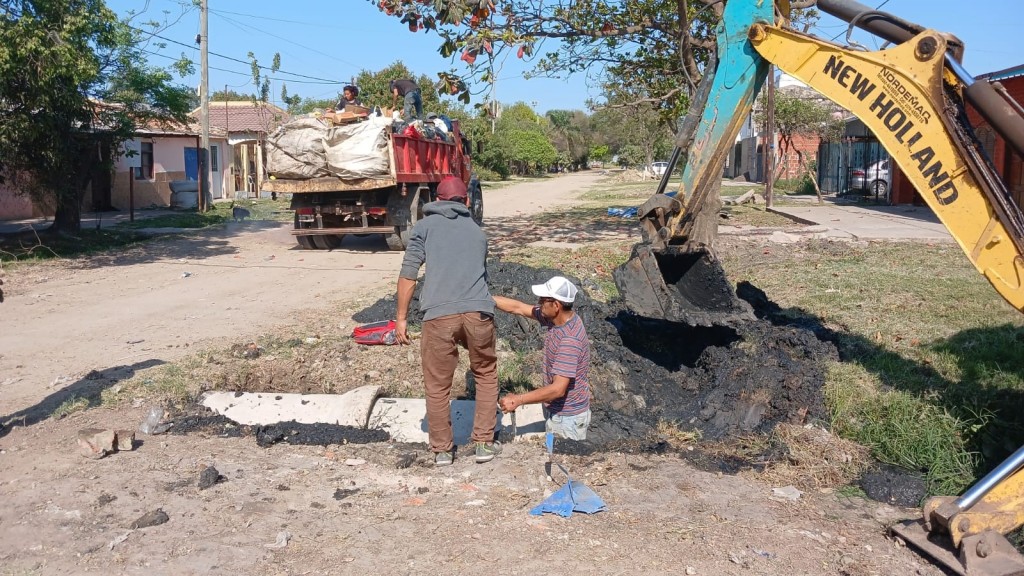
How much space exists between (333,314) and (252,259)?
5905 millimetres

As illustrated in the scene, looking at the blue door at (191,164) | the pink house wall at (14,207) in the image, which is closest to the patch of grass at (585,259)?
the pink house wall at (14,207)

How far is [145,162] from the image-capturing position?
2978cm

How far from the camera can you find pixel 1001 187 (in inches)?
189

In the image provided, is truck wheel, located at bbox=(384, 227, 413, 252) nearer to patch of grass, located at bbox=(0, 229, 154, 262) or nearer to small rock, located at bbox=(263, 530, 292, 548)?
patch of grass, located at bbox=(0, 229, 154, 262)

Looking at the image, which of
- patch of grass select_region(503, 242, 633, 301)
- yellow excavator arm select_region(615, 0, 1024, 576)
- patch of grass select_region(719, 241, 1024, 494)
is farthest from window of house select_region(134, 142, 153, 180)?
yellow excavator arm select_region(615, 0, 1024, 576)

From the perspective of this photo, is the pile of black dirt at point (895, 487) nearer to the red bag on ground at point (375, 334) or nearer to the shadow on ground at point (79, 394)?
the red bag on ground at point (375, 334)

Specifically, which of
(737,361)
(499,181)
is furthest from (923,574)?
(499,181)

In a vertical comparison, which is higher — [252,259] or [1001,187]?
[1001,187]

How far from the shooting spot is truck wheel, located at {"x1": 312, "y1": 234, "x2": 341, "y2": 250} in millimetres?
16062

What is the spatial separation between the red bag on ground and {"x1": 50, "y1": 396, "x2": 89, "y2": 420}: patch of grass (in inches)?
94.2

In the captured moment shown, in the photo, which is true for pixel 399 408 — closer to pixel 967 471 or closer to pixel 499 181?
pixel 967 471

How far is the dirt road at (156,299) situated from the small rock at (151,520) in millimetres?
2753

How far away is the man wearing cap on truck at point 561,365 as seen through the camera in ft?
16.9

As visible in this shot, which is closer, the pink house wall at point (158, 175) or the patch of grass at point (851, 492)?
the patch of grass at point (851, 492)
